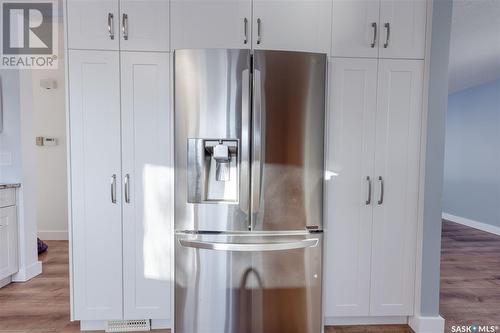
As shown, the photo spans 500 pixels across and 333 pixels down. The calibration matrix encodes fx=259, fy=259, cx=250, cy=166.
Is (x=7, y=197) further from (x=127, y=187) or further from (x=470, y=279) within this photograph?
(x=470, y=279)

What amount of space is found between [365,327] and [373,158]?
1.27 m

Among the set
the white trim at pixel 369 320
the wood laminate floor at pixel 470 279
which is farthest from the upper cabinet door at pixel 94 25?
the wood laminate floor at pixel 470 279

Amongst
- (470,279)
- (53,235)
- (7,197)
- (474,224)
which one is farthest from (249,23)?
(474,224)

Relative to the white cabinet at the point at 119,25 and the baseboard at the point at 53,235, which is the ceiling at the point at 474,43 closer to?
the white cabinet at the point at 119,25

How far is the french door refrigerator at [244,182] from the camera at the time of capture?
1562mm

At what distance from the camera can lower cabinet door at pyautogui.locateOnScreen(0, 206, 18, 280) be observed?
91.8 inches

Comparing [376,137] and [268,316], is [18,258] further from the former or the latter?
[376,137]

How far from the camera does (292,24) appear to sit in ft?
5.74

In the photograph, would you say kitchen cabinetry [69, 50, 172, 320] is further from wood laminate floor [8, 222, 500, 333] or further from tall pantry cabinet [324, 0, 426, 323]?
tall pantry cabinet [324, 0, 426, 323]

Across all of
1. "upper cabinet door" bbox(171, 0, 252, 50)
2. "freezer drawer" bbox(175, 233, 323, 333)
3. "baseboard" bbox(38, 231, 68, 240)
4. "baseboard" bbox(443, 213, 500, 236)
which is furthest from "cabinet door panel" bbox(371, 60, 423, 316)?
"baseboard" bbox(38, 231, 68, 240)

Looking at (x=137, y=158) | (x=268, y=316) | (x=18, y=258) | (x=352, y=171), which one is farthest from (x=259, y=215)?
(x=18, y=258)

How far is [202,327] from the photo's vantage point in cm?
160

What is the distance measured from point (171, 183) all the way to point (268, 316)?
3.46 feet

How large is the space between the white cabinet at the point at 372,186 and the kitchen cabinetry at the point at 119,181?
3.86 feet
